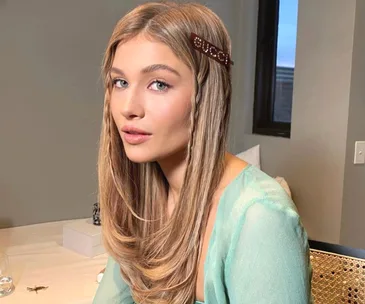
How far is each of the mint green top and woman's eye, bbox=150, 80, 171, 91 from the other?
0.68 ft

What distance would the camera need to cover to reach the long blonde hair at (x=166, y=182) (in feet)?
2.74

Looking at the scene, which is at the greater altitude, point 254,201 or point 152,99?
point 152,99

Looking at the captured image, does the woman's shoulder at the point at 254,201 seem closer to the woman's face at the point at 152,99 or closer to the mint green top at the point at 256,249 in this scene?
the mint green top at the point at 256,249

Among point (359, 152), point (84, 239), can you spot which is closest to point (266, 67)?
point (359, 152)

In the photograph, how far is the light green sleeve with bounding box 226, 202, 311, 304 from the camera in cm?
73

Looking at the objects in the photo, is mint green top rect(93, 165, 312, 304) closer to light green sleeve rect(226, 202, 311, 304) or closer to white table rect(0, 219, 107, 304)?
light green sleeve rect(226, 202, 311, 304)

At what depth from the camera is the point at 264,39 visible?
7.64ft

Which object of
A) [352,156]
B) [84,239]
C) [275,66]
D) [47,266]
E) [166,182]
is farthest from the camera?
[275,66]

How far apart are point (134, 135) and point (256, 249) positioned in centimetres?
28

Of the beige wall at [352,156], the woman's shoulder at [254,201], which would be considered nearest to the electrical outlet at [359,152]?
the beige wall at [352,156]

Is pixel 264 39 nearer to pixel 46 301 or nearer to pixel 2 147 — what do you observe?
pixel 2 147

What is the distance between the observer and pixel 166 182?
103 centimetres

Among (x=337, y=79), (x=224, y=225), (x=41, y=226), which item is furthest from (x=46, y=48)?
(x=224, y=225)

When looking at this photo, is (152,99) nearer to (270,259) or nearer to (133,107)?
(133,107)
